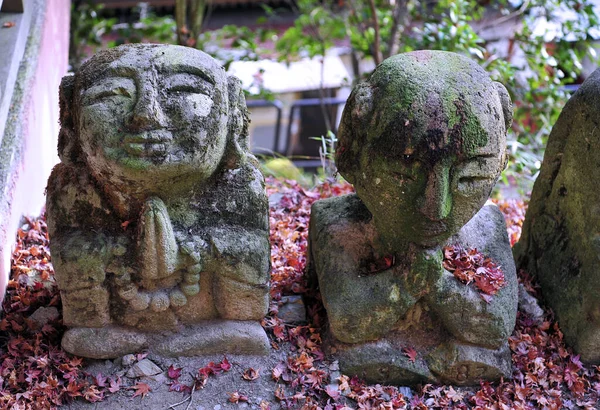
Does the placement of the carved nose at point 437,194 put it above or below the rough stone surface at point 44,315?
above

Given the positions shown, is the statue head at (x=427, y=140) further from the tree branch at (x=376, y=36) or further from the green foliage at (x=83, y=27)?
the green foliage at (x=83, y=27)

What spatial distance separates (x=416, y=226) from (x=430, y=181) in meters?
0.20

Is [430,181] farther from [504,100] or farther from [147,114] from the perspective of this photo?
[147,114]

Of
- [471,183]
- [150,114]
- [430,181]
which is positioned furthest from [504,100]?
[150,114]

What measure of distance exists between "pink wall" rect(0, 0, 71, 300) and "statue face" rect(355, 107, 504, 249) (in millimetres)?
1711

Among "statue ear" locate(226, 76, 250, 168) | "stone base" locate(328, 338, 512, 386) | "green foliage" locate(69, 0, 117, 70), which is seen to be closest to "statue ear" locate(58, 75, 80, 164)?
"statue ear" locate(226, 76, 250, 168)

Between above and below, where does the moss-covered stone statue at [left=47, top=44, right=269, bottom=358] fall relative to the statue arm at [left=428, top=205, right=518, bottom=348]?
above

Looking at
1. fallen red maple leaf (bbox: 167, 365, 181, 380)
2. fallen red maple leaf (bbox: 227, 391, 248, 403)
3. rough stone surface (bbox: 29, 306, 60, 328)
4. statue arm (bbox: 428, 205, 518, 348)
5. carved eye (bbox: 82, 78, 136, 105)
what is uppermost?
carved eye (bbox: 82, 78, 136, 105)

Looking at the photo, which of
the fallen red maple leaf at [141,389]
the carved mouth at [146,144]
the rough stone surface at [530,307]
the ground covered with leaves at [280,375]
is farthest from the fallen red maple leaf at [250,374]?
the rough stone surface at [530,307]

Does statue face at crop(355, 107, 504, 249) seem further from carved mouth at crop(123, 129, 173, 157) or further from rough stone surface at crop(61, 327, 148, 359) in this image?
rough stone surface at crop(61, 327, 148, 359)

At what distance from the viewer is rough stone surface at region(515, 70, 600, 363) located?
2.92 metres

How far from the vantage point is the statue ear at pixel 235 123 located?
2.57 m

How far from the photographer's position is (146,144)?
2.31 m

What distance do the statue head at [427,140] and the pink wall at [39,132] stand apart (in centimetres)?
172
